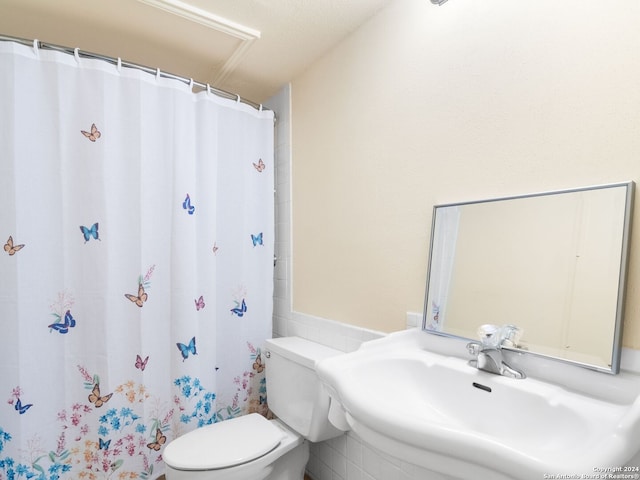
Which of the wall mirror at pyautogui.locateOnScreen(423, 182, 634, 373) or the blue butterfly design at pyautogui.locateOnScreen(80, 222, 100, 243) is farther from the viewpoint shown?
the blue butterfly design at pyautogui.locateOnScreen(80, 222, 100, 243)

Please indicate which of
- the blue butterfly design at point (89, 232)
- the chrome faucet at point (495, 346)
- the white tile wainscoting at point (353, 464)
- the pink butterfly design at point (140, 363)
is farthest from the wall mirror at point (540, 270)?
the blue butterfly design at point (89, 232)

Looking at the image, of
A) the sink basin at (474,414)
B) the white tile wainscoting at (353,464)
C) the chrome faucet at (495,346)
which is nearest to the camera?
the sink basin at (474,414)

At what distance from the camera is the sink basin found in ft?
Result: 1.70

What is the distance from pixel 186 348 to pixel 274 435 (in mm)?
572

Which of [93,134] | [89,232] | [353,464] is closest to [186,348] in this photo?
[89,232]

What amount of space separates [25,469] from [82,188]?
112 cm

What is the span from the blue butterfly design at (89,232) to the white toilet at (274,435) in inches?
36.2

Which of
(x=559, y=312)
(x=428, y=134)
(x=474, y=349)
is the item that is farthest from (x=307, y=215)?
(x=559, y=312)

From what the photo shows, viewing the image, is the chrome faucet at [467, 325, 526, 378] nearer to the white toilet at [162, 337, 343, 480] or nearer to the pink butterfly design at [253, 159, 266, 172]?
the white toilet at [162, 337, 343, 480]

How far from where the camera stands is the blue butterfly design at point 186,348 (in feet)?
5.19

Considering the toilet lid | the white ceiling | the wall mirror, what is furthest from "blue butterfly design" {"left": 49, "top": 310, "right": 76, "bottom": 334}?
the wall mirror

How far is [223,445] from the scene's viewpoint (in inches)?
52.7

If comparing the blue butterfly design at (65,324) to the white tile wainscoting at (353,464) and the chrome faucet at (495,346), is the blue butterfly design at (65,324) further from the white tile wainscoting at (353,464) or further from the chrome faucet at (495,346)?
the chrome faucet at (495,346)

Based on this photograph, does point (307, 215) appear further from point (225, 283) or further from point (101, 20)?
point (101, 20)
